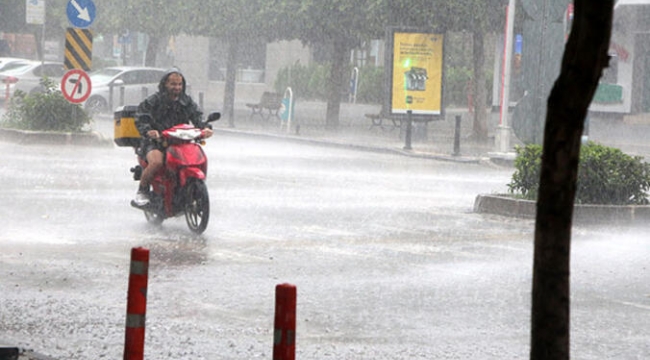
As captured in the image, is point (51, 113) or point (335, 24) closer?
point (51, 113)

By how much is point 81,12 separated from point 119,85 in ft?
52.6

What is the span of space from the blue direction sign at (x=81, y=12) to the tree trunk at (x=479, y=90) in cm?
1056

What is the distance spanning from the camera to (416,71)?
32.6 metres

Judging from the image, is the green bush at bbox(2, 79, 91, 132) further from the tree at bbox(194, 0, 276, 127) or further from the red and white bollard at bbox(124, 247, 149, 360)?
the red and white bollard at bbox(124, 247, 149, 360)

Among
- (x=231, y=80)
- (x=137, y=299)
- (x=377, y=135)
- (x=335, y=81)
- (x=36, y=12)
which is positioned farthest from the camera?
(x=231, y=80)

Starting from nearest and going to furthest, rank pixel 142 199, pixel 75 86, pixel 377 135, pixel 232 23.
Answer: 1. pixel 142 199
2. pixel 75 86
3. pixel 377 135
4. pixel 232 23

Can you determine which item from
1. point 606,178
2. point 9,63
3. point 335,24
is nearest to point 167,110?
point 606,178

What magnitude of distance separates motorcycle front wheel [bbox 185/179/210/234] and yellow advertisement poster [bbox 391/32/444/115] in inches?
753

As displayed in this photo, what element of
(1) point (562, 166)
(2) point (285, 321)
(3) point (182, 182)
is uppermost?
(1) point (562, 166)

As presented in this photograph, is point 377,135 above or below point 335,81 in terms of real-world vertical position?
below

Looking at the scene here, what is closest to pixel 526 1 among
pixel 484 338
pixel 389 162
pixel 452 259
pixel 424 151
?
pixel 389 162

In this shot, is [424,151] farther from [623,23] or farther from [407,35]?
[623,23]

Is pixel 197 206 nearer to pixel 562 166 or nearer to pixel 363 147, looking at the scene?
pixel 562 166

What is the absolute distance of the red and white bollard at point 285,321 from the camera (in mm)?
4805
